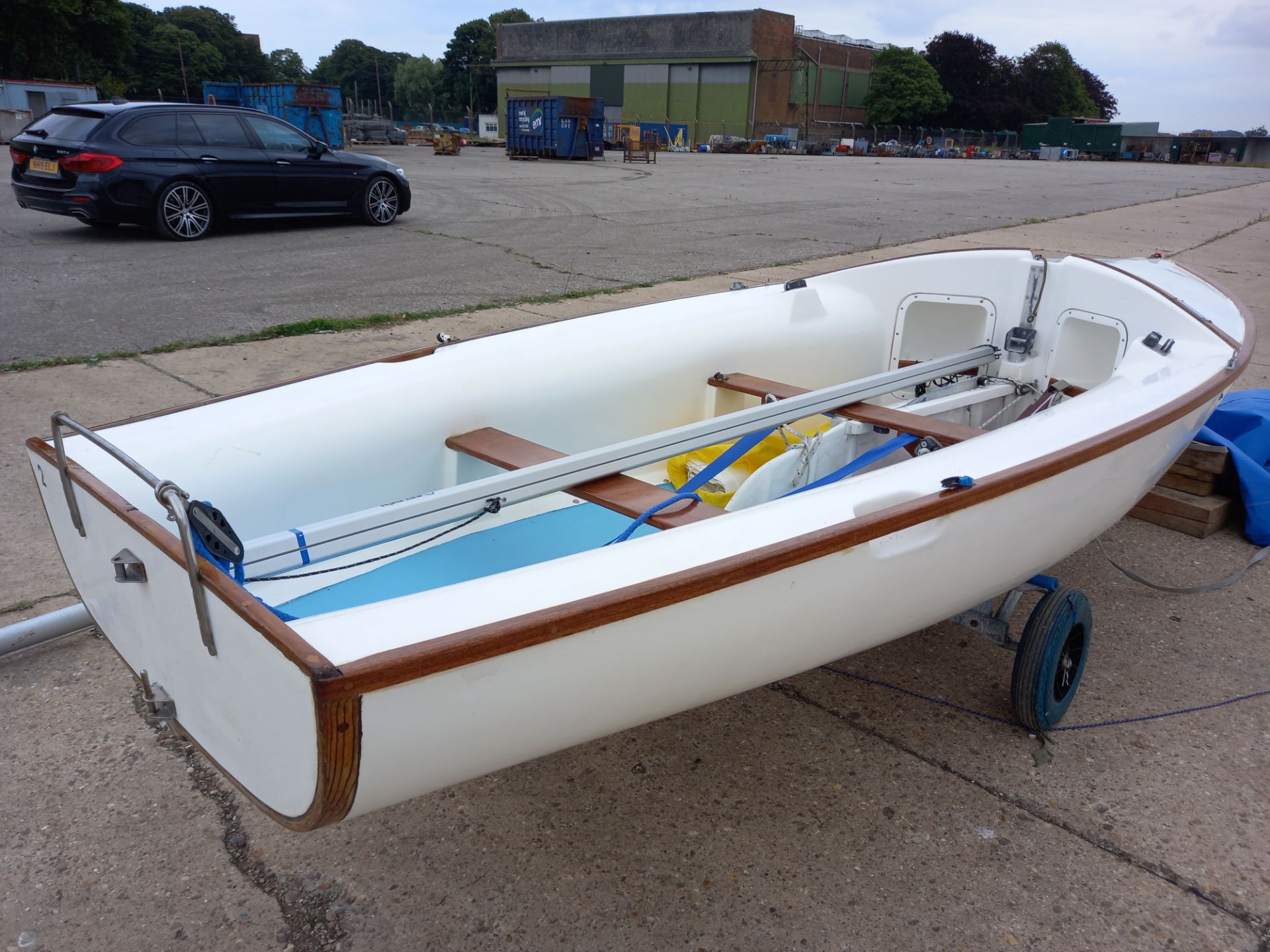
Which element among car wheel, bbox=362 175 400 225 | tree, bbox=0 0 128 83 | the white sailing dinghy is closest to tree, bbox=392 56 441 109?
tree, bbox=0 0 128 83

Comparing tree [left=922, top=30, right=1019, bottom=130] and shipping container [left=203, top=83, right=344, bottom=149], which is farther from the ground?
tree [left=922, top=30, right=1019, bottom=130]

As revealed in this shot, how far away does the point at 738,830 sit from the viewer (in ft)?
→ 6.63

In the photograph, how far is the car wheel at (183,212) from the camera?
8.12 meters

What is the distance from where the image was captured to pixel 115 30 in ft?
120

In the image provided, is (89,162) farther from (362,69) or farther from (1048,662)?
(362,69)

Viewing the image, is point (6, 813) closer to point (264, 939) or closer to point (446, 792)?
point (264, 939)

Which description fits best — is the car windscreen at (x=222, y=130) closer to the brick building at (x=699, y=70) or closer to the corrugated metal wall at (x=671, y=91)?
the brick building at (x=699, y=70)

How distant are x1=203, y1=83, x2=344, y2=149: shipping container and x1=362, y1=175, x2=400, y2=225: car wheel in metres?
11.9

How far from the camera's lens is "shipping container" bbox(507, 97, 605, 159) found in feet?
76.1

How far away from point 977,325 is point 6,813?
3536 mm

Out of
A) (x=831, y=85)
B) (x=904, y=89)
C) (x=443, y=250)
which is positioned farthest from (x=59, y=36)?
(x=904, y=89)

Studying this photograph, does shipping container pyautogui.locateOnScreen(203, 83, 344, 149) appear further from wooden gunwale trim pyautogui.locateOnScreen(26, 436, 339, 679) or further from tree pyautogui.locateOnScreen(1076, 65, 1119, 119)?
tree pyautogui.locateOnScreen(1076, 65, 1119, 119)

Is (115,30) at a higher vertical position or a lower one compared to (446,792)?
higher

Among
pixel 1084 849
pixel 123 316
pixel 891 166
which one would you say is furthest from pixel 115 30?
pixel 1084 849
